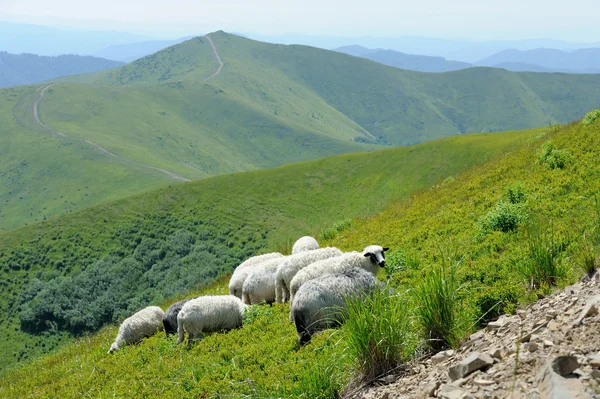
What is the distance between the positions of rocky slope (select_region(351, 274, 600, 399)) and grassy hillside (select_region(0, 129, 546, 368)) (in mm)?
55886

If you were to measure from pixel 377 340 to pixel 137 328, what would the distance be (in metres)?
13.1

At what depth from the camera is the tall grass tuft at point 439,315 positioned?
6.61 meters

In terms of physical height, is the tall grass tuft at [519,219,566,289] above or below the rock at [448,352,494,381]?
above

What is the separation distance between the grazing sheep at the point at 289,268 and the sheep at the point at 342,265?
50.5 inches

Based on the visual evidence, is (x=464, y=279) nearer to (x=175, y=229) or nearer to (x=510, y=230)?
(x=510, y=230)

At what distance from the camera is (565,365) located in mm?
4375

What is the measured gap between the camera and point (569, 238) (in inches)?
371

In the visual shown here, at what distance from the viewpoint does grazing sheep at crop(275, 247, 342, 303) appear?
1441 centimetres

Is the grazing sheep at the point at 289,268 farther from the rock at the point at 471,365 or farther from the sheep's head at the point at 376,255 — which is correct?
the rock at the point at 471,365

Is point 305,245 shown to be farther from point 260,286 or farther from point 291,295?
point 291,295

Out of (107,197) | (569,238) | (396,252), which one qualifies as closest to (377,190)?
(396,252)

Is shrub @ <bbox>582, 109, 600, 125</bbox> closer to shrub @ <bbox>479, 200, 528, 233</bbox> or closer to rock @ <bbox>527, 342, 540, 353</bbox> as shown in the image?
shrub @ <bbox>479, 200, 528, 233</bbox>

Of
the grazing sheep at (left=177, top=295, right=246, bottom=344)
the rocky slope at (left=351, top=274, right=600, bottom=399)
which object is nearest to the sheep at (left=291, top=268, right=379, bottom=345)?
the rocky slope at (left=351, top=274, right=600, bottom=399)

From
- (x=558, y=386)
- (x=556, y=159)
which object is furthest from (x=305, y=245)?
(x=558, y=386)
